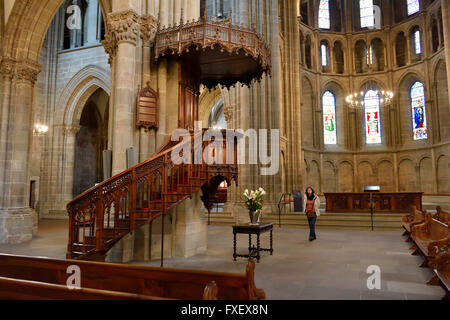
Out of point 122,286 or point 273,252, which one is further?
point 273,252

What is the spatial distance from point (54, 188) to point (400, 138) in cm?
2539

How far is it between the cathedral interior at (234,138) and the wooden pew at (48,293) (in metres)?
0.06

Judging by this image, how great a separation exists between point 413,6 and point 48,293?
32.1m

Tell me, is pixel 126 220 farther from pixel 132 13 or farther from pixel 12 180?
pixel 12 180

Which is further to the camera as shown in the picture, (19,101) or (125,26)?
(19,101)

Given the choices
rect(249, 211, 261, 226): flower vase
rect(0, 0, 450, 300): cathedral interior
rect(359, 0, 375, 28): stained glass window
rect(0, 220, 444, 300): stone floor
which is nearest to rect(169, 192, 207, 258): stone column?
rect(0, 0, 450, 300): cathedral interior

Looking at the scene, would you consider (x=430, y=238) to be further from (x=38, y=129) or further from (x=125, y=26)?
(x=38, y=129)

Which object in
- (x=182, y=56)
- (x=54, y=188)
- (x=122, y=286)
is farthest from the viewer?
(x=54, y=188)

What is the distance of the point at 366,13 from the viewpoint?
29109 millimetres

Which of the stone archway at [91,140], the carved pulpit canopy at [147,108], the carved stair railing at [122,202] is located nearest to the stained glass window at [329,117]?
the stone archway at [91,140]

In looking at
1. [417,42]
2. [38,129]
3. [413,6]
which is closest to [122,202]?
[38,129]

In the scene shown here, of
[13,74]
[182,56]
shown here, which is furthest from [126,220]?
[13,74]

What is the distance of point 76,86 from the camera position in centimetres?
1942

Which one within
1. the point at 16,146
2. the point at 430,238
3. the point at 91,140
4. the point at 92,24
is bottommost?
the point at 430,238
